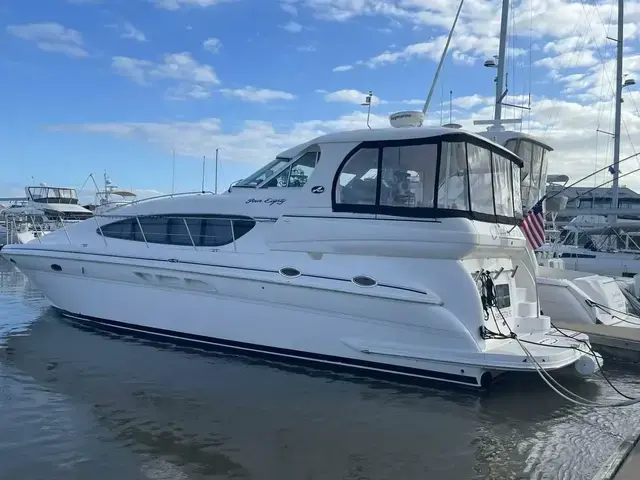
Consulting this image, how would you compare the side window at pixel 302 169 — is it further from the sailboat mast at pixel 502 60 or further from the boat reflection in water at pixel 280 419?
the sailboat mast at pixel 502 60

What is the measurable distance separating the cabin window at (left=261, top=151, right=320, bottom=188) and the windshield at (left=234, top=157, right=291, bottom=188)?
0.23 metres

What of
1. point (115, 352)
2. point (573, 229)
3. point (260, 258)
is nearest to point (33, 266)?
point (115, 352)

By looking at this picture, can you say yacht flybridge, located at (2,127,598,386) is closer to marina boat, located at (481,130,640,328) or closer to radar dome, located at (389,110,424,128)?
radar dome, located at (389,110,424,128)

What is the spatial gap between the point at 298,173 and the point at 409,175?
6.39 ft

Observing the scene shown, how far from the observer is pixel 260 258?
859 centimetres

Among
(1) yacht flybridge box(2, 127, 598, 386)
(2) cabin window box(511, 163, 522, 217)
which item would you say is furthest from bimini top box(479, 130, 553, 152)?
(1) yacht flybridge box(2, 127, 598, 386)

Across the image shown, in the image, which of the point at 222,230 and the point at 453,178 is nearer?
the point at 453,178

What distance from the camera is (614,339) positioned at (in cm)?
962

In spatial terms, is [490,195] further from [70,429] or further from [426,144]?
[70,429]

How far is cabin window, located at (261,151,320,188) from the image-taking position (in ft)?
29.1

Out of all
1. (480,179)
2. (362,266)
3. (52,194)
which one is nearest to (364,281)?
(362,266)

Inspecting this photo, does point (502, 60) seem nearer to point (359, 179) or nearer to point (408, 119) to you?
point (408, 119)

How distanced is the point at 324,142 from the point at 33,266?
637 centimetres

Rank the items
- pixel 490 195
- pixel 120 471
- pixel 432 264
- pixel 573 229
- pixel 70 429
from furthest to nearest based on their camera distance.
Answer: pixel 573 229, pixel 490 195, pixel 432 264, pixel 70 429, pixel 120 471
